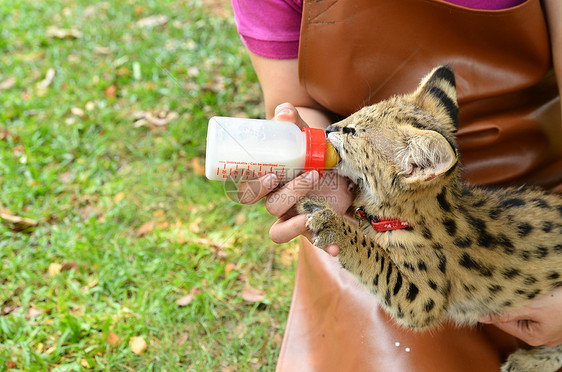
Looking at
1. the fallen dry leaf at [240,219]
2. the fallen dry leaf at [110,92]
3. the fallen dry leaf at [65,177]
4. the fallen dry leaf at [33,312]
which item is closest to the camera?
the fallen dry leaf at [33,312]

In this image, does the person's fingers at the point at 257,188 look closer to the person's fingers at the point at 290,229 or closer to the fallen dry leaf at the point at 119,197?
the person's fingers at the point at 290,229

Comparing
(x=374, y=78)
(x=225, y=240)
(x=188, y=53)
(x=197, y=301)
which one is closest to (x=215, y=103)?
(x=188, y=53)

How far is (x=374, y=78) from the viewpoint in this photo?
8.52ft

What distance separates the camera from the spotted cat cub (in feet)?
7.44

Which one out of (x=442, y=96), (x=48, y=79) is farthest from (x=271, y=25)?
(x=48, y=79)

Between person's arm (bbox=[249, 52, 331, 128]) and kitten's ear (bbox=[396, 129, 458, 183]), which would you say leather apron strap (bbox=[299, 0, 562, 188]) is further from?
kitten's ear (bbox=[396, 129, 458, 183])

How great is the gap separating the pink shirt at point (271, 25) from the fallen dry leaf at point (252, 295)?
5.58ft

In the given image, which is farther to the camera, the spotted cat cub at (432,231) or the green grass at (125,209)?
the green grass at (125,209)

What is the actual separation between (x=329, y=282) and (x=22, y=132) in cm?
345

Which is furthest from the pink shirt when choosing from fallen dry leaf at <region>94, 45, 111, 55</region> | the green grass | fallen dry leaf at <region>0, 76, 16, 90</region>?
fallen dry leaf at <region>0, 76, 16, 90</region>

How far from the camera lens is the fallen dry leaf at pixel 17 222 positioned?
382 centimetres

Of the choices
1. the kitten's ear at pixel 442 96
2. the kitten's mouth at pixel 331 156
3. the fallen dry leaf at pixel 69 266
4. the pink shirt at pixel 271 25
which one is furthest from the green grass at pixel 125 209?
the kitten's ear at pixel 442 96

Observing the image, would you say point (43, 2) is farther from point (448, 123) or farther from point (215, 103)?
point (448, 123)

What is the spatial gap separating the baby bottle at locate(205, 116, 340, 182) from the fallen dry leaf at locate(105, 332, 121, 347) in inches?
63.1
